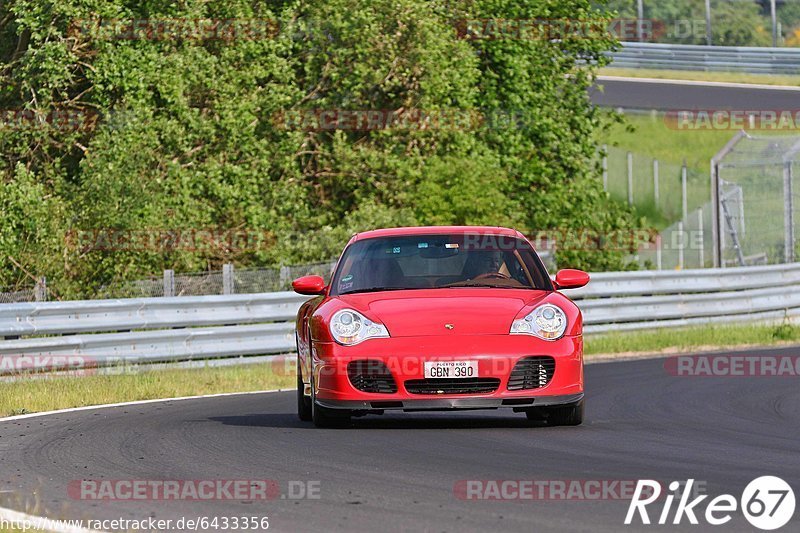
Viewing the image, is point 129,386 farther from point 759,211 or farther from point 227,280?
point 759,211

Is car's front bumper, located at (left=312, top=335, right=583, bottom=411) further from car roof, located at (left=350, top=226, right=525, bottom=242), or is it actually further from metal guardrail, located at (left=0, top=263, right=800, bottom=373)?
metal guardrail, located at (left=0, top=263, right=800, bottom=373)

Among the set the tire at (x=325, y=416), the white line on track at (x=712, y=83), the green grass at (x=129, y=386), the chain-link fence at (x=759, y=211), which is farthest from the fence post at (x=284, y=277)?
the white line on track at (x=712, y=83)

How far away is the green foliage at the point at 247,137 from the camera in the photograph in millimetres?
25250

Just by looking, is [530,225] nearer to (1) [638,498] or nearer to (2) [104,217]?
(2) [104,217]

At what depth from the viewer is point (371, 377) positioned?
10.2 meters

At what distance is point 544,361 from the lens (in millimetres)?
10242

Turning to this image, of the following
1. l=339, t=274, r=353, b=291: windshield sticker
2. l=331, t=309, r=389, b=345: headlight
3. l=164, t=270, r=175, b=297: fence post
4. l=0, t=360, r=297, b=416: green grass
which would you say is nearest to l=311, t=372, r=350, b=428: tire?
l=331, t=309, r=389, b=345: headlight

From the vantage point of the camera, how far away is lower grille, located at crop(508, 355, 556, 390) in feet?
33.4

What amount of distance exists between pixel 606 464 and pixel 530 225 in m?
23.5

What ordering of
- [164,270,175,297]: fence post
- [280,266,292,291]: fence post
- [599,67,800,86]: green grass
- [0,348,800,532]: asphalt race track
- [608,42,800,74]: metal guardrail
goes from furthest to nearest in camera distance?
[599,67,800,86]: green grass → [608,42,800,74]: metal guardrail → [280,266,292,291]: fence post → [164,270,175,297]: fence post → [0,348,800,532]: asphalt race track

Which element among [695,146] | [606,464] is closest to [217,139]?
[606,464]

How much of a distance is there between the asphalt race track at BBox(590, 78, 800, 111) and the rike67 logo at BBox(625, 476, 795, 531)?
42605 millimetres

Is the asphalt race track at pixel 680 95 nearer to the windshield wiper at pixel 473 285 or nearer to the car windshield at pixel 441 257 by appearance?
the car windshield at pixel 441 257

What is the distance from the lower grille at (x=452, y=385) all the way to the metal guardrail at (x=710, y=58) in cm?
4255
